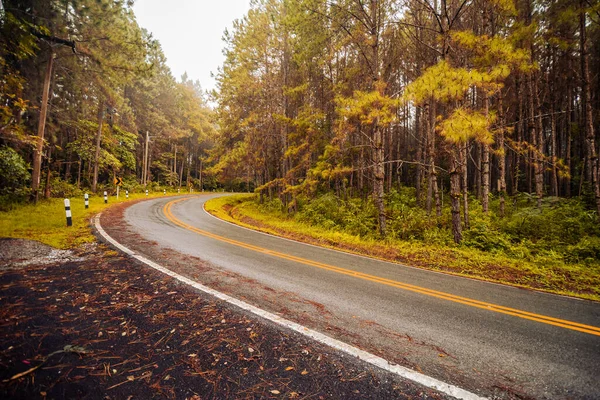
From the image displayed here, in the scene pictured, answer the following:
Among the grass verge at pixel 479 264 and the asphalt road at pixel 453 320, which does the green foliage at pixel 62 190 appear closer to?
the asphalt road at pixel 453 320

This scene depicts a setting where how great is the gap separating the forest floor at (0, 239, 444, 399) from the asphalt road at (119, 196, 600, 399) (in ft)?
2.09

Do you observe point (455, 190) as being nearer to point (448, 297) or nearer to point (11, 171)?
point (448, 297)

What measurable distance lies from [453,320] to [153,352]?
4.00 metres

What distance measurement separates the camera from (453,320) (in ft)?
12.0

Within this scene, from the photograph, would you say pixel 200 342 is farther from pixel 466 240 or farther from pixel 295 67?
pixel 295 67

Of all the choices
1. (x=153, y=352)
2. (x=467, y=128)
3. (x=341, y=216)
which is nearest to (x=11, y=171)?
(x=153, y=352)

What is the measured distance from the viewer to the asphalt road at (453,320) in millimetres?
2561

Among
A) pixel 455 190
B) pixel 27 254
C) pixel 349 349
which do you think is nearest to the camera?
pixel 349 349

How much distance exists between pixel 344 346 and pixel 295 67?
16.2 metres

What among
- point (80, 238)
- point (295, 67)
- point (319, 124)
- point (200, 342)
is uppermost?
point (295, 67)

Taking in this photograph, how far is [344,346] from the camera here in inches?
112

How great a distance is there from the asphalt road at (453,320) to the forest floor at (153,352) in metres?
0.64

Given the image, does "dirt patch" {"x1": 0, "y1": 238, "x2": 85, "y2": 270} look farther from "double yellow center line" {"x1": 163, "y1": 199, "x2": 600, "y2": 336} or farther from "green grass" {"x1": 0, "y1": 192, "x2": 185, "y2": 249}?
"double yellow center line" {"x1": 163, "y1": 199, "x2": 600, "y2": 336}

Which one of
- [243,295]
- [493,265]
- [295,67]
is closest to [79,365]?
[243,295]
